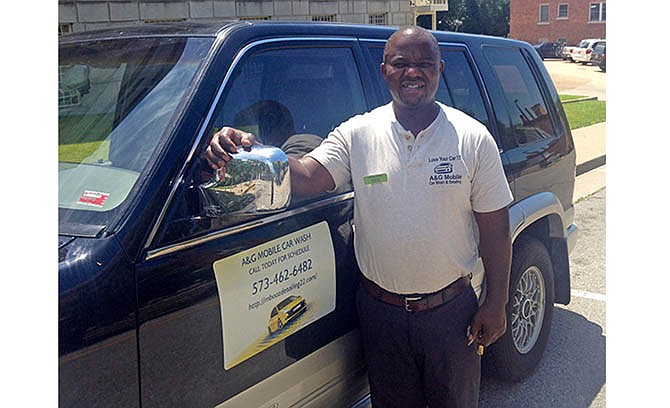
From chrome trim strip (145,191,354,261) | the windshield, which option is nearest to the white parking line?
chrome trim strip (145,191,354,261)

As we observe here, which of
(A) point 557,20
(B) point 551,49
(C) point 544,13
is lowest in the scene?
(B) point 551,49

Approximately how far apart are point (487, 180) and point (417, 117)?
0.34 meters

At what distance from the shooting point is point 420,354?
2.55 m

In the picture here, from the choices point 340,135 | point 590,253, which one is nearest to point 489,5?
point 590,253

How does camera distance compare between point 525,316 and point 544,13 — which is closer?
point 525,316

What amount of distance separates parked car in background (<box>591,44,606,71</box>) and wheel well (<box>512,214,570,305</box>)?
37503mm

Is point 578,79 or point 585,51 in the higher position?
point 585,51

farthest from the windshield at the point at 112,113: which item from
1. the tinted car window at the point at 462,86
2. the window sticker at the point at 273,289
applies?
the tinted car window at the point at 462,86

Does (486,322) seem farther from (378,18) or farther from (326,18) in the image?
(378,18)

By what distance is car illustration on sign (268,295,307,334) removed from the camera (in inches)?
90.4

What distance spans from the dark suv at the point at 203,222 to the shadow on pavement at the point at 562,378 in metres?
1.34

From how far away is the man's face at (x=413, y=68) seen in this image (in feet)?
7.89

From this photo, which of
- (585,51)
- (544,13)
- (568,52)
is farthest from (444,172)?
(544,13)

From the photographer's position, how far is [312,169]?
2508mm
